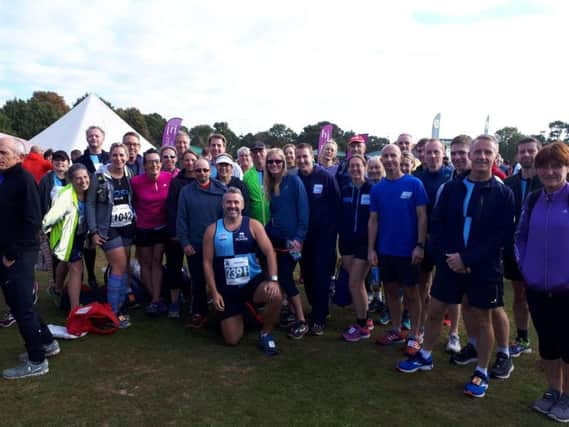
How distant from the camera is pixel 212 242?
405 cm

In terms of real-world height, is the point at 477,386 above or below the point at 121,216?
below

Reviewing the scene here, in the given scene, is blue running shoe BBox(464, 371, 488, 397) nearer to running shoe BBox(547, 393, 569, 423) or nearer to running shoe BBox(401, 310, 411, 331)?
running shoe BBox(547, 393, 569, 423)

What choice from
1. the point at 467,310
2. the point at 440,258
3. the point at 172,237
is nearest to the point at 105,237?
the point at 172,237

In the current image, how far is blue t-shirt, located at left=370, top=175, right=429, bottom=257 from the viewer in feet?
12.6

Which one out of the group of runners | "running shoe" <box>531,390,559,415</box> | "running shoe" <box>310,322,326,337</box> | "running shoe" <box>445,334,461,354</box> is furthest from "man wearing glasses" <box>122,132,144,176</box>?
"running shoe" <box>531,390,559,415</box>

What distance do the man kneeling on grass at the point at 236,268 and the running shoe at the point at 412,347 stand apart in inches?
50.9

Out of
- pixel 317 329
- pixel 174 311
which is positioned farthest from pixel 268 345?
pixel 174 311

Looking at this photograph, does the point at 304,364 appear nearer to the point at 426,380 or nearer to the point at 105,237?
the point at 426,380

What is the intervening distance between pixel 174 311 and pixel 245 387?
1951mm

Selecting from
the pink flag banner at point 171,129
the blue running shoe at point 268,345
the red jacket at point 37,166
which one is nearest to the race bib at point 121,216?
the blue running shoe at point 268,345

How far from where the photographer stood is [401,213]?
3.85 meters

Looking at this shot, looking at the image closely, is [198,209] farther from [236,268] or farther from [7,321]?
[7,321]

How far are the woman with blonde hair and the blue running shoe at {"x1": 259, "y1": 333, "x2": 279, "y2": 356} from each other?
39cm

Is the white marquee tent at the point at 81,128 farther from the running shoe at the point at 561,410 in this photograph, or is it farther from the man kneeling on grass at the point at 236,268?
the running shoe at the point at 561,410
